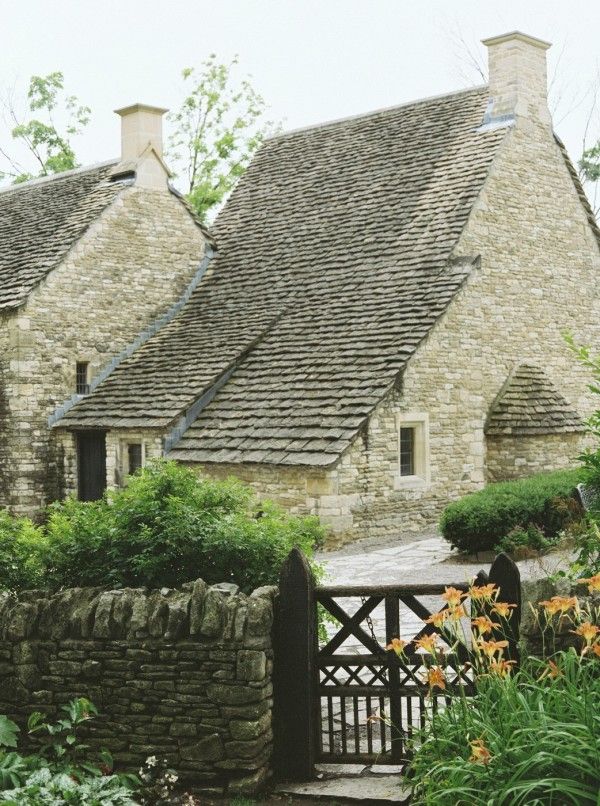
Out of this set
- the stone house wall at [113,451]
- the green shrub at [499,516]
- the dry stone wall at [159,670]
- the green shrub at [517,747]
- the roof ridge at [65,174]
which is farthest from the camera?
the roof ridge at [65,174]

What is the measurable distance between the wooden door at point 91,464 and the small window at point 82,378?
1.03 metres

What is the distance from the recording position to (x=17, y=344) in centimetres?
1991

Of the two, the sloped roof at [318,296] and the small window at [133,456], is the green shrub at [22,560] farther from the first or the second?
the small window at [133,456]

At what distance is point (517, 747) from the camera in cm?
467

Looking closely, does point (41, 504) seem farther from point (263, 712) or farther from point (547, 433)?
point (263, 712)

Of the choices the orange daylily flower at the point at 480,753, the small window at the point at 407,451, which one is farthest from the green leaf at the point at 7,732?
the small window at the point at 407,451

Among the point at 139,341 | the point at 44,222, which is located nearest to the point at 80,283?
the point at 139,341

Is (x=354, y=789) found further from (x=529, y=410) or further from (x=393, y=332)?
(x=529, y=410)

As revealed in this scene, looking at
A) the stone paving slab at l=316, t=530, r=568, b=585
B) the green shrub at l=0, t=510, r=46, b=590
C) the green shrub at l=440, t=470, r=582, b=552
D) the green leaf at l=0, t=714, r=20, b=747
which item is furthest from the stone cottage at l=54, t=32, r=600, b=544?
the green leaf at l=0, t=714, r=20, b=747

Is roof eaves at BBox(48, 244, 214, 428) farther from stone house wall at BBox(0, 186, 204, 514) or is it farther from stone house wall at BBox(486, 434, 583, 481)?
stone house wall at BBox(486, 434, 583, 481)

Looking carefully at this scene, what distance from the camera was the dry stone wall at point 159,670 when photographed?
20.8ft

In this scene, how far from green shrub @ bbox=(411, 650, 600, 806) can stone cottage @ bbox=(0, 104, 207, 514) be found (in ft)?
51.4

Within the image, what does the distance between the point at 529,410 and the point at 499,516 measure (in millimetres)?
5465

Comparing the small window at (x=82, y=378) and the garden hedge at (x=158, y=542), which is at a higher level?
the small window at (x=82, y=378)
